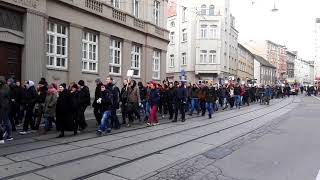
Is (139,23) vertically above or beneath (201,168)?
above

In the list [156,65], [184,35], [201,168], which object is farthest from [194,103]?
[184,35]

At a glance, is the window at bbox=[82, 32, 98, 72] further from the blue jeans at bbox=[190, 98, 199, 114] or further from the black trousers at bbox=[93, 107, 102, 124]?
the black trousers at bbox=[93, 107, 102, 124]

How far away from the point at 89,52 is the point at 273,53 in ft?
329

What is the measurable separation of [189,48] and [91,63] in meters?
34.2

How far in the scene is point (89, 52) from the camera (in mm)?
24766

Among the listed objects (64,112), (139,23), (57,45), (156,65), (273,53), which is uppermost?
(273,53)

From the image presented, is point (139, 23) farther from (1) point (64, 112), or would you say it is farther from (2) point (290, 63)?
(2) point (290, 63)

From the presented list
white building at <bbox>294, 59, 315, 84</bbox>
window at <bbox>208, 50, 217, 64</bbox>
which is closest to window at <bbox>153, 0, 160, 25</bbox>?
window at <bbox>208, 50, 217, 64</bbox>

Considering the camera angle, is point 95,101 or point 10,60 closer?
point 95,101

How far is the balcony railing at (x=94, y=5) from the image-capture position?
945 inches

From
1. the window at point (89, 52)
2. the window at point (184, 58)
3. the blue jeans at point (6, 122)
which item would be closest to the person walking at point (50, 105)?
the blue jeans at point (6, 122)

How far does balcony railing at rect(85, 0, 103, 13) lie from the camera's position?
24.0m

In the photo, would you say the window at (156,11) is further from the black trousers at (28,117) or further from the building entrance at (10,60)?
the black trousers at (28,117)

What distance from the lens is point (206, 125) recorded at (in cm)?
1770
